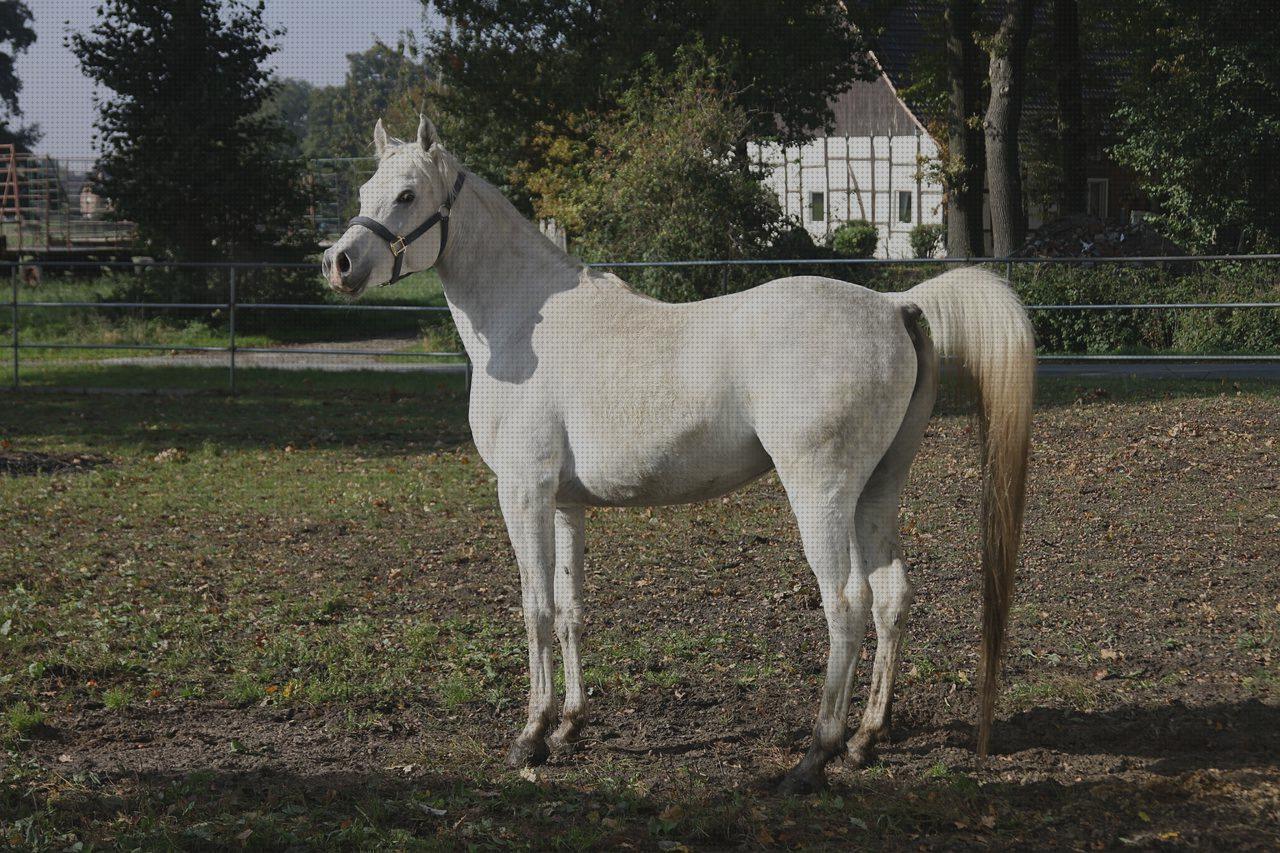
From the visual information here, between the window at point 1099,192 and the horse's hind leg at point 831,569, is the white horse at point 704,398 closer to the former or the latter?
the horse's hind leg at point 831,569

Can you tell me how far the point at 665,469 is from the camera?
3.99 m

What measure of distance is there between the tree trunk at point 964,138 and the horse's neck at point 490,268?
16.5 metres

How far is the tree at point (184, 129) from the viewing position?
20.2 meters

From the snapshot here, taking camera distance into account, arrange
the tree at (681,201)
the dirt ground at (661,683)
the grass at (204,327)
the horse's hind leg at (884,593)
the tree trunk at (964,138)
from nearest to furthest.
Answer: the dirt ground at (661,683) → the horse's hind leg at (884,593) → the tree at (681,201) → the grass at (204,327) → the tree trunk at (964,138)

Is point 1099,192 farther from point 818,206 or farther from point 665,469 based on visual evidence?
point 665,469

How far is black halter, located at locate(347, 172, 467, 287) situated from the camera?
410 cm

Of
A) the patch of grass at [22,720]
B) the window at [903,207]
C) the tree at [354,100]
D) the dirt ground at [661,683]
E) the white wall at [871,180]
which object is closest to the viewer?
the dirt ground at [661,683]

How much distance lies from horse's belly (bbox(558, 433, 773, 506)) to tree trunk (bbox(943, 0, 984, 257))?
16.8 metres

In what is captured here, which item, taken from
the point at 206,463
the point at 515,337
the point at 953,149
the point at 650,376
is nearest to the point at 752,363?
the point at 650,376

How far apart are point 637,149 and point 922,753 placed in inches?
525

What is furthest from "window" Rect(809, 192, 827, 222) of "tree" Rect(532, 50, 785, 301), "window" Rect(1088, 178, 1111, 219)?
"tree" Rect(532, 50, 785, 301)

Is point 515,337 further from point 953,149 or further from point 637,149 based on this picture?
point 953,149

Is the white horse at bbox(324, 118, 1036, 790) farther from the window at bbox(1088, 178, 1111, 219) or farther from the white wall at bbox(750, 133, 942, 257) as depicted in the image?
the window at bbox(1088, 178, 1111, 219)

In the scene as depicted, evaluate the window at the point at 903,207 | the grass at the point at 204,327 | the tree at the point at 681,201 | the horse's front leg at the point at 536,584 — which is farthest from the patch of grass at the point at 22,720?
the window at the point at 903,207
